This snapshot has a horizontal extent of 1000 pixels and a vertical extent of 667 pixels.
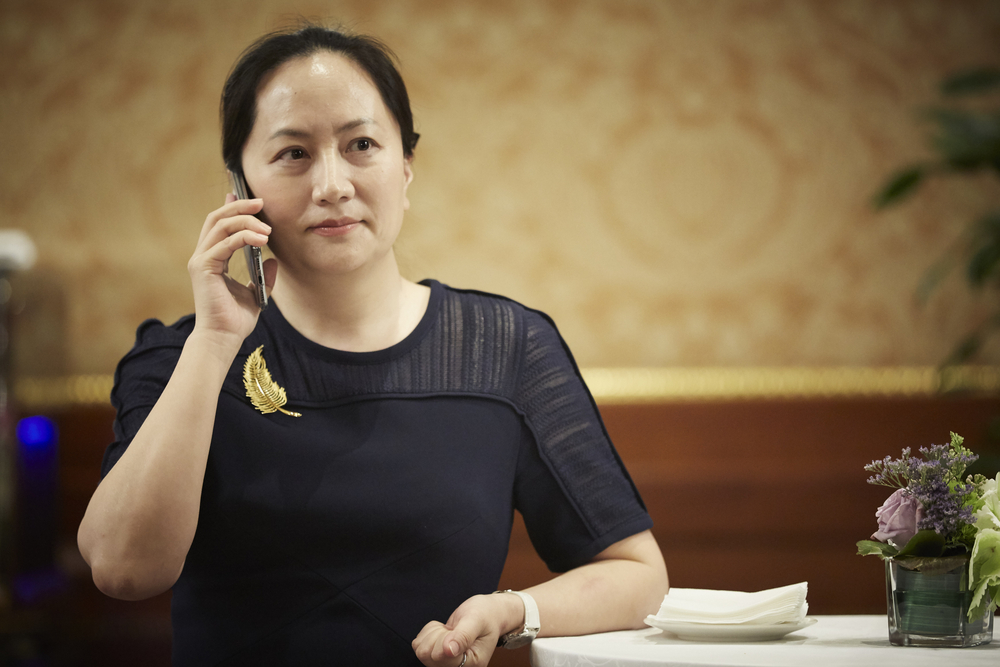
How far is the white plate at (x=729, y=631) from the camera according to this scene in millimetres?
1088

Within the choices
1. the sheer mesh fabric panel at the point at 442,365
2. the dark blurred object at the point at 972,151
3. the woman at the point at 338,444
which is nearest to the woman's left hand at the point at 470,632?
the woman at the point at 338,444

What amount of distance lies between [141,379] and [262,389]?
18 cm

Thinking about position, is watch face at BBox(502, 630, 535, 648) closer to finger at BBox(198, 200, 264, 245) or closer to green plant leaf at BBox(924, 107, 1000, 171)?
finger at BBox(198, 200, 264, 245)

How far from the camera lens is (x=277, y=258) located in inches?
55.1

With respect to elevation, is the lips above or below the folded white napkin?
above

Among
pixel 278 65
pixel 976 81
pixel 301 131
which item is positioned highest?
pixel 976 81

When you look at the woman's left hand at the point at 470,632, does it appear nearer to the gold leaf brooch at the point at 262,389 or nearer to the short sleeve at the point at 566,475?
the short sleeve at the point at 566,475

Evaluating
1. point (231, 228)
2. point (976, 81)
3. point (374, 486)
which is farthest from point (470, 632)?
point (976, 81)

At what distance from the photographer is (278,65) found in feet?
4.48

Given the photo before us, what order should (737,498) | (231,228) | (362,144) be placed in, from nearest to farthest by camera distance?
(231,228) < (362,144) < (737,498)

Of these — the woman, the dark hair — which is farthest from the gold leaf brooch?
the dark hair

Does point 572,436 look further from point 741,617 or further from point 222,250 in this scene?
point 222,250

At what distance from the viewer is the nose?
4.22 ft

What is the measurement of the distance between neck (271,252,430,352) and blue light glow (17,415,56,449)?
1.97 metres
